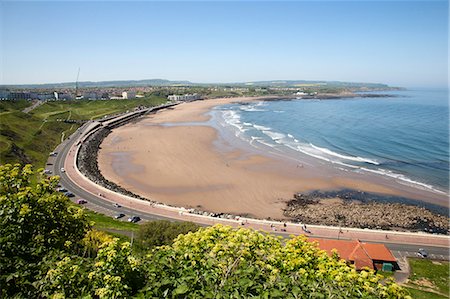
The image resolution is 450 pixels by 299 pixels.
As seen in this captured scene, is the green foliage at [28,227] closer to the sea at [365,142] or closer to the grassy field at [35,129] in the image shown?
the grassy field at [35,129]

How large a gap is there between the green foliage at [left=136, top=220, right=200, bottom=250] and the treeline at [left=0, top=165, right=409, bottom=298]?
42.0ft

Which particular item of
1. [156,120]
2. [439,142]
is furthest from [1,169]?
[156,120]

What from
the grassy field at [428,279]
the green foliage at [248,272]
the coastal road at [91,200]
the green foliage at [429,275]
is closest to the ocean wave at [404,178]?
the green foliage at [429,275]

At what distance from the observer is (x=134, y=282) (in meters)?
6.67

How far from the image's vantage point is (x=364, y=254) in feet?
78.5

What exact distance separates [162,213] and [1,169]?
2449 cm

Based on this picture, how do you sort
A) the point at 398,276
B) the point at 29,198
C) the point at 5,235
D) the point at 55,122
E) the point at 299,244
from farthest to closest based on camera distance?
the point at 55,122
the point at 398,276
the point at 299,244
the point at 29,198
the point at 5,235

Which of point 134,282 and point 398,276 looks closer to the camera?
point 134,282

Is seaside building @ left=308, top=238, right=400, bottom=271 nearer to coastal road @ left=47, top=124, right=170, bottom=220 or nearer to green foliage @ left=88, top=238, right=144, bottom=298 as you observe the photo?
coastal road @ left=47, top=124, right=170, bottom=220

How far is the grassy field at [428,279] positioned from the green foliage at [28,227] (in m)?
20.7

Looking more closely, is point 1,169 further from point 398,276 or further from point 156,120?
point 156,120

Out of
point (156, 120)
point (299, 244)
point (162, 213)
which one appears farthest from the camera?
point (156, 120)

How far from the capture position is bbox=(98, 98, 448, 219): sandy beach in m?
38.2

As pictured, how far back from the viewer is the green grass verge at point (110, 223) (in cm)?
2785
